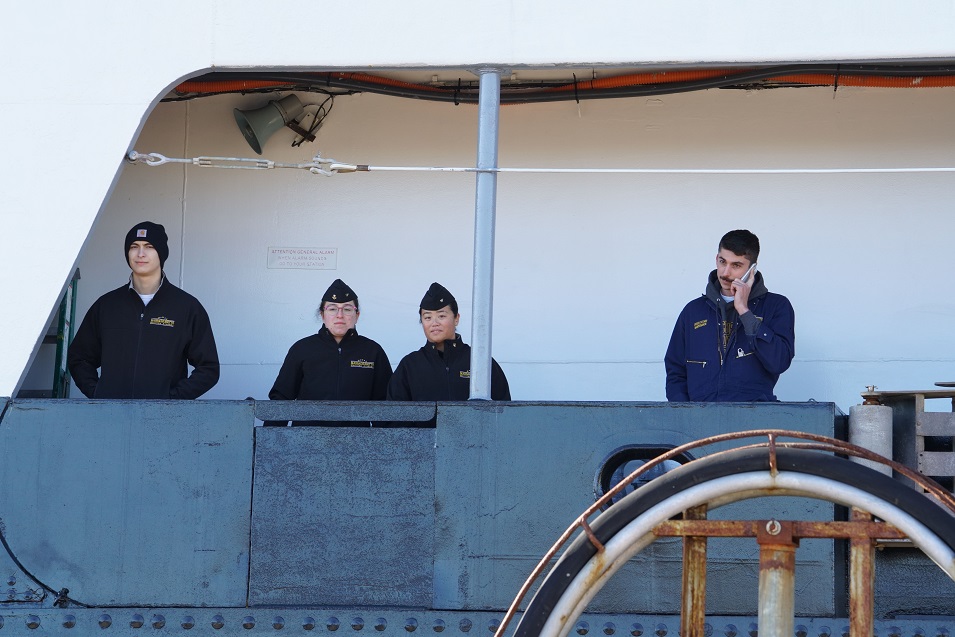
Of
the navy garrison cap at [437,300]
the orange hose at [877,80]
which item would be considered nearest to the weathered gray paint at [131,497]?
the navy garrison cap at [437,300]

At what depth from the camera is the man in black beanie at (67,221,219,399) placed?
16.3 ft

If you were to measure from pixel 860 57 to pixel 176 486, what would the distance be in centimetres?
277

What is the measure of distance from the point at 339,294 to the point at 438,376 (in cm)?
60

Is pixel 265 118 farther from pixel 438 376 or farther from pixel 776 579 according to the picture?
pixel 776 579

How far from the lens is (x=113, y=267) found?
6.07 m

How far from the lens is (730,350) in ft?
15.8

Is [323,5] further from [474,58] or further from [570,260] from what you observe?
[570,260]

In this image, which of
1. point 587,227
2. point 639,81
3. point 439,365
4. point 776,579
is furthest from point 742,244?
point 776,579

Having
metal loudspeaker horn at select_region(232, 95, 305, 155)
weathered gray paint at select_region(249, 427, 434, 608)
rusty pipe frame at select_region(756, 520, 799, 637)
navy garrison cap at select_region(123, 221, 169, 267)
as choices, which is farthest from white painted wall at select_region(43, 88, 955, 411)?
rusty pipe frame at select_region(756, 520, 799, 637)

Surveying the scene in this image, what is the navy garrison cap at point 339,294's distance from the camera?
551cm

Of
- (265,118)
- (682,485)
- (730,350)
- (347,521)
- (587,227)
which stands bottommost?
(347,521)

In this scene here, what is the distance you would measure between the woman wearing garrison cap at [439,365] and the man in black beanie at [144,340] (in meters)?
0.82

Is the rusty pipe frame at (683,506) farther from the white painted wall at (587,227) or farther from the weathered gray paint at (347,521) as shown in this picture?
the white painted wall at (587,227)

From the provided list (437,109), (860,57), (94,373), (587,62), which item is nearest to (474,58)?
(587,62)
